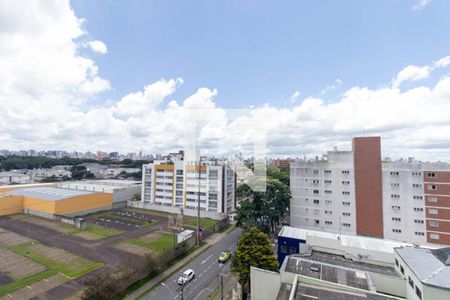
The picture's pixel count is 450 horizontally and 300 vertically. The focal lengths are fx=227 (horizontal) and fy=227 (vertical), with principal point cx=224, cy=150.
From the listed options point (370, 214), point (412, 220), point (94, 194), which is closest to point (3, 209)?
point (94, 194)

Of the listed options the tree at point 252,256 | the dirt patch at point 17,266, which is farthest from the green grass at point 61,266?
the tree at point 252,256

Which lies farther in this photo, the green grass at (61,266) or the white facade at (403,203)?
the white facade at (403,203)

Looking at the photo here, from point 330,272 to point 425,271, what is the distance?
3.34 m

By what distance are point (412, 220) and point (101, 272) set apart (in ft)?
72.2

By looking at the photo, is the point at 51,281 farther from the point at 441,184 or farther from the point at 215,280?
the point at 441,184

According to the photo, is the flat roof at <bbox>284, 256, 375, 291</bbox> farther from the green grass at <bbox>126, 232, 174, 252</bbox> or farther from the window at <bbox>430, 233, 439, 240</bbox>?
the window at <bbox>430, 233, 439, 240</bbox>

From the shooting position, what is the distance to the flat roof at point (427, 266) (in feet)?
24.8

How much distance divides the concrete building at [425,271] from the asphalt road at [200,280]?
8.77 meters

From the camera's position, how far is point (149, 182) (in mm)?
30969

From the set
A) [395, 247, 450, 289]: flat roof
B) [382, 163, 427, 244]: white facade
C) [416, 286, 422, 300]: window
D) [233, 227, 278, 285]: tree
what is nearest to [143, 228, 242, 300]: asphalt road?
[233, 227, 278, 285]: tree

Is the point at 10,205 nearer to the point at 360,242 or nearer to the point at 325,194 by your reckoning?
the point at 325,194

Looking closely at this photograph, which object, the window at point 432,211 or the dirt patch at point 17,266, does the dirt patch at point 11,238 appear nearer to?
the dirt patch at point 17,266

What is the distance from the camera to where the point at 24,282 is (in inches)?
458

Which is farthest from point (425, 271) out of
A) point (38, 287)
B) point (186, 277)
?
→ point (38, 287)
